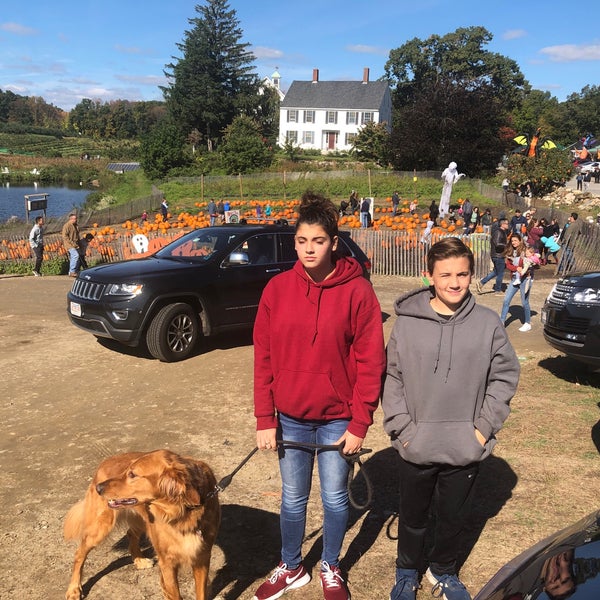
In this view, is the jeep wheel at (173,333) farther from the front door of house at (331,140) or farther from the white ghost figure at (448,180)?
the front door of house at (331,140)

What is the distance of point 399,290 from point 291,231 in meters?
5.77

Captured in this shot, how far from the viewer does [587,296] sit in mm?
6332

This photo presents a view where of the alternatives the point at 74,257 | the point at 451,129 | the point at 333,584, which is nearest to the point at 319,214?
the point at 333,584

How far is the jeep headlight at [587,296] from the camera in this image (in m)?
6.25

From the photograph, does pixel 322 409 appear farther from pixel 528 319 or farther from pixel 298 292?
pixel 528 319

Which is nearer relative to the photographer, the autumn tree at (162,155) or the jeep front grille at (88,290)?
the jeep front grille at (88,290)

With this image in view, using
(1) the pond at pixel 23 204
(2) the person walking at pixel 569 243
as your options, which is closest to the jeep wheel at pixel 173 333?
(2) the person walking at pixel 569 243

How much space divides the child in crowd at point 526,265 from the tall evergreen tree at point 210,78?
6430 cm

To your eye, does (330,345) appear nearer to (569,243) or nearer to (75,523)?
(75,523)

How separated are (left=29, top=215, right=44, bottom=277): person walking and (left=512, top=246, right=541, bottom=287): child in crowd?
11.7 m

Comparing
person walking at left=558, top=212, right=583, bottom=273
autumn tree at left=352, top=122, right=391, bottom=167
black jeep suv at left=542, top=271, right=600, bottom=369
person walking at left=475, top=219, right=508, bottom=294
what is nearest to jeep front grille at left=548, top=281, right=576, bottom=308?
black jeep suv at left=542, top=271, right=600, bottom=369

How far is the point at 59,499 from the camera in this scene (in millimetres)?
4176

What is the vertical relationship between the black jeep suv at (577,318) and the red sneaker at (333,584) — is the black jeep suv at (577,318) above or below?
above

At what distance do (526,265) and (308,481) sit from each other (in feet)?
24.7
